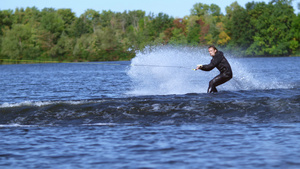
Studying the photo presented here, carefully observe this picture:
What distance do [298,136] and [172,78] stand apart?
599 inches

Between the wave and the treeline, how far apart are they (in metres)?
101

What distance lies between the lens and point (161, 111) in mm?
13117

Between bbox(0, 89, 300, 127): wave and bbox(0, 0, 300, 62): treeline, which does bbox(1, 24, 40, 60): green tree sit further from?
bbox(0, 89, 300, 127): wave

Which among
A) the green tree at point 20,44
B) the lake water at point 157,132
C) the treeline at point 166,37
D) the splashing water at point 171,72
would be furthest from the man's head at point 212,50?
the green tree at point 20,44

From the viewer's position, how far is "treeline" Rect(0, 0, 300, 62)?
113m

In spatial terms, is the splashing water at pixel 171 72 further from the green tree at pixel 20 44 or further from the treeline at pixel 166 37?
the green tree at pixel 20 44

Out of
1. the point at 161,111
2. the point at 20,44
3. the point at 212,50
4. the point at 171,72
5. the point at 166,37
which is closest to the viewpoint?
the point at 161,111

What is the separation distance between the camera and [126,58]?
123688mm

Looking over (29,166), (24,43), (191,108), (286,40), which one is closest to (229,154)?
(29,166)

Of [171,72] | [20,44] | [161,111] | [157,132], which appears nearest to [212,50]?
[161,111]

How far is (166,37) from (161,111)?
117m

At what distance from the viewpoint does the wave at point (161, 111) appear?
12.1 metres

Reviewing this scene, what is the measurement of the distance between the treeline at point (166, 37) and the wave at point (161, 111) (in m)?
101

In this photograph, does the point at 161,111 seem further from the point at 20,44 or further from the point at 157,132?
the point at 20,44
